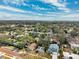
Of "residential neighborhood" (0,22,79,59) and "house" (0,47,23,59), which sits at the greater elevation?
"residential neighborhood" (0,22,79,59)

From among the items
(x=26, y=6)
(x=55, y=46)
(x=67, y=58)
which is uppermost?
(x=26, y=6)

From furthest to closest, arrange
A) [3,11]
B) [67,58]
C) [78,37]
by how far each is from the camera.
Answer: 1. [3,11]
2. [78,37]
3. [67,58]

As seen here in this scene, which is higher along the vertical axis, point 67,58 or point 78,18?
point 78,18

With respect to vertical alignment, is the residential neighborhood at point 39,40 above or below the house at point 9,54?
above

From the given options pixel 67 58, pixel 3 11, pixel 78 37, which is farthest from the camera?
pixel 3 11

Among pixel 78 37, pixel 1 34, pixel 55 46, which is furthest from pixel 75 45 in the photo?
pixel 1 34

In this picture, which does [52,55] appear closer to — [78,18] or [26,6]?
[78,18]

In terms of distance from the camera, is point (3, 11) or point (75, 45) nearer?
point (75, 45)

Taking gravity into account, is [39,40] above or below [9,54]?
above

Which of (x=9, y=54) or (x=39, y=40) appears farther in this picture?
(x=39, y=40)
